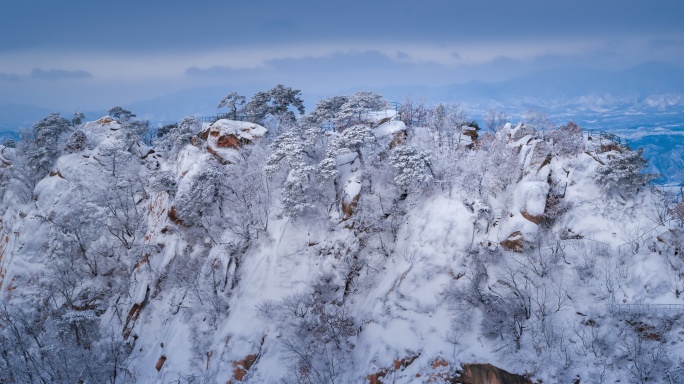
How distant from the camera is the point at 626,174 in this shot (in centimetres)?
2730

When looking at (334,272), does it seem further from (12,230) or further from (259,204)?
(12,230)

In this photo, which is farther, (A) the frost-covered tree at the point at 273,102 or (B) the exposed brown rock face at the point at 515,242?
(A) the frost-covered tree at the point at 273,102

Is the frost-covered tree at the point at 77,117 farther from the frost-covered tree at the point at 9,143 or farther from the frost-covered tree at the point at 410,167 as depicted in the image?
the frost-covered tree at the point at 410,167

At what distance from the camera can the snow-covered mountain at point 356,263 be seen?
2400 cm

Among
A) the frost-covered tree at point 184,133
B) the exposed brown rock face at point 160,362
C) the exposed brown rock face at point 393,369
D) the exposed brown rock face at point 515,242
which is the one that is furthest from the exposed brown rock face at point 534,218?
the frost-covered tree at point 184,133

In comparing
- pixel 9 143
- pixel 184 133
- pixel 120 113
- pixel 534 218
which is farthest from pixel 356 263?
pixel 9 143

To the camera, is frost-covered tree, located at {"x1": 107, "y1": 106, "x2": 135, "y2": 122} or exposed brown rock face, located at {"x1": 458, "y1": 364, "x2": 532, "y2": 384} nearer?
exposed brown rock face, located at {"x1": 458, "y1": 364, "x2": 532, "y2": 384}

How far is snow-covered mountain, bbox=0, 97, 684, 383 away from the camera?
2400cm

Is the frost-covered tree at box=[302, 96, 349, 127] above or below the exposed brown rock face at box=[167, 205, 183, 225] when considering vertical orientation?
above

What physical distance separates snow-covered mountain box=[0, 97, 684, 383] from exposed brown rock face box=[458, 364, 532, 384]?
116 mm

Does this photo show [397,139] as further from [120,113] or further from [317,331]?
[120,113]

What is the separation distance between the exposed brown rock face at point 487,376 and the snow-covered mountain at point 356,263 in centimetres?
12

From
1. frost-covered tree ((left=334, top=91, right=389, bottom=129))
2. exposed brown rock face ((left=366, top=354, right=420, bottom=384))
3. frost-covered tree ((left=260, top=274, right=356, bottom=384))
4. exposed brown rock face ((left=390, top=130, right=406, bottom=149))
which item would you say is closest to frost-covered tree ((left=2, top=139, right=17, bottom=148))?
frost-covered tree ((left=334, top=91, right=389, bottom=129))

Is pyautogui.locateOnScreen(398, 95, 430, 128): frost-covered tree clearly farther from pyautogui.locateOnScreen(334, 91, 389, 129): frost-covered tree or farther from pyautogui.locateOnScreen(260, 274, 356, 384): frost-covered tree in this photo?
pyautogui.locateOnScreen(260, 274, 356, 384): frost-covered tree
